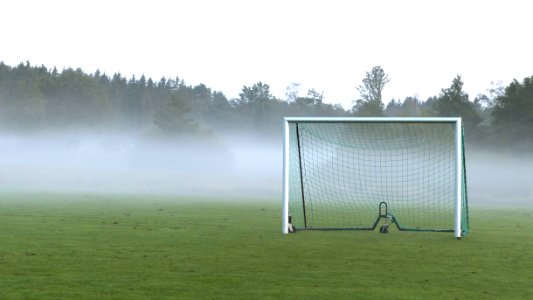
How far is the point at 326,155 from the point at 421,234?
1338 centimetres

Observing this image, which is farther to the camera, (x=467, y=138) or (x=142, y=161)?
(x=142, y=161)

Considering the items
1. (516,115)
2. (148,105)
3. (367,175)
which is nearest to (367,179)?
(367,175)

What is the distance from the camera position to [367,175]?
1335 inches

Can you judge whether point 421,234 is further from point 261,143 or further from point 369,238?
point 261,143

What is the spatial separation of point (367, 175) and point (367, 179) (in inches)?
144

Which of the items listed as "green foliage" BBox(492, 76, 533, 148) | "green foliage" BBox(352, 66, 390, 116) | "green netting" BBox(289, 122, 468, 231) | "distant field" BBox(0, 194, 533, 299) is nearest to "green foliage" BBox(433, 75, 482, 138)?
"green foliage" BBox(492, 76, 533, 148)

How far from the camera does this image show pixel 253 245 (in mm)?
12203

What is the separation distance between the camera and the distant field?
800cm

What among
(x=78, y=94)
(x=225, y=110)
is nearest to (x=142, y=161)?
(x=78, y=94)

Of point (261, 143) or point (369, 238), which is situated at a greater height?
point (261, 143)

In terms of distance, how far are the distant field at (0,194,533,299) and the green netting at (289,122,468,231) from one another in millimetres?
4487

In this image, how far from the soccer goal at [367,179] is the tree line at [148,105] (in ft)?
53.7

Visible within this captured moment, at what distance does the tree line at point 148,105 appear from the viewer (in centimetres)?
6531

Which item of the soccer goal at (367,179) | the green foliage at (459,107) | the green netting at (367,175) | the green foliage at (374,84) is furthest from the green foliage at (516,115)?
the green foliage at (374,84)
